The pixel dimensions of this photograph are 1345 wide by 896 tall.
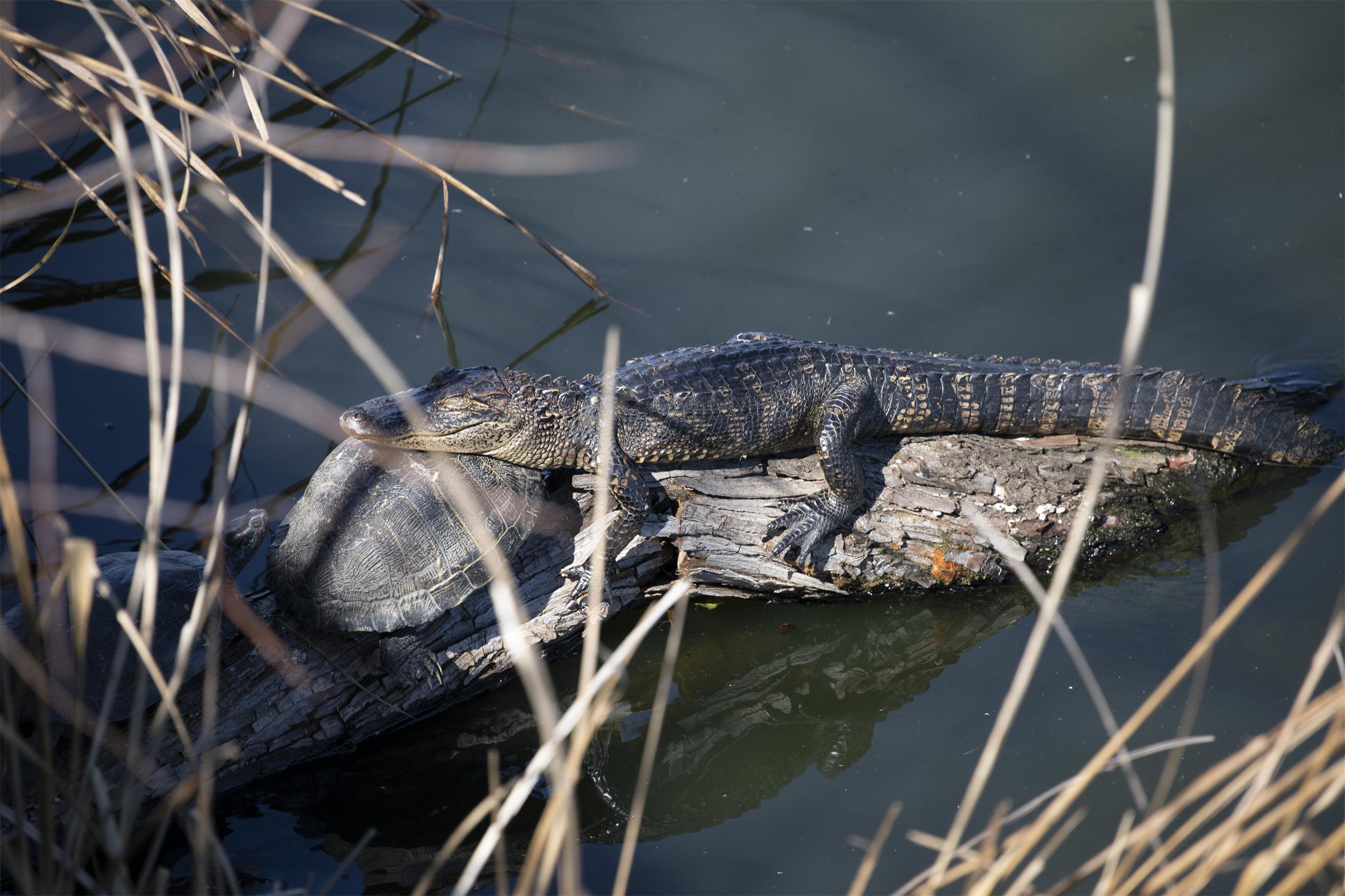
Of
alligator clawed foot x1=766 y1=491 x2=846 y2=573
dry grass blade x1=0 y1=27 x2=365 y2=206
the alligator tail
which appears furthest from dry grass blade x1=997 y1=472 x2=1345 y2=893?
the alligator tail

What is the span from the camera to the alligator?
12.4ft

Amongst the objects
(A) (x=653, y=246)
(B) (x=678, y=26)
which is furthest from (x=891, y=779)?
(B) (x=678, y=26)

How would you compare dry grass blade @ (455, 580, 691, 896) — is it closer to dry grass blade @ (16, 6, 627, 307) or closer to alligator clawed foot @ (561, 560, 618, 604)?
dry grass blade @ (16, 6, 627, 307)

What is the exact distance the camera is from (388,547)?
339 cm

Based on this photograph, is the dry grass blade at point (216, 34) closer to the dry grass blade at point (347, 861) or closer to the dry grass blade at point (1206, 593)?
the dry grass blade at point (347, 861)

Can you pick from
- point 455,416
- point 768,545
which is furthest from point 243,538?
point 768,545

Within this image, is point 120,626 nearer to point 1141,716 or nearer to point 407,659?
point 407,659

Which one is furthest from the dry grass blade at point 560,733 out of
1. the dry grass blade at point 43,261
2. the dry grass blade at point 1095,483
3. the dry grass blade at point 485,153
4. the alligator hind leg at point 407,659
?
the dry grass blade at point 485,153

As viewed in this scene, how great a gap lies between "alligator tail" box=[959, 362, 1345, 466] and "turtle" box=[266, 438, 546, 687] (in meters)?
2.02

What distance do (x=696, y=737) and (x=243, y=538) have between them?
1.85 meters

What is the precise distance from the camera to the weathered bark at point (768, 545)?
134 inches

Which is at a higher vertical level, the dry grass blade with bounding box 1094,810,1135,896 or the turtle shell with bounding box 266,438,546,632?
the dry grass blade with bounding box 1094,810,1135,896

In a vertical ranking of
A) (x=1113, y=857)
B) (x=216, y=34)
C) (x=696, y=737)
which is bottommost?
(x=696, y=737)

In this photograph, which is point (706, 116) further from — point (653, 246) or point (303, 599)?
point (303, 599)
